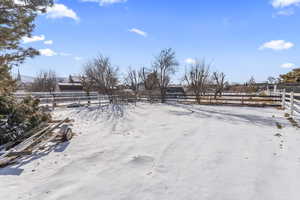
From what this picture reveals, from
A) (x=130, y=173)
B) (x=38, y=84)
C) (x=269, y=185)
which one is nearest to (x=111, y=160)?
(x=130, y=173)

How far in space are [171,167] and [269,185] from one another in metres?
1.41

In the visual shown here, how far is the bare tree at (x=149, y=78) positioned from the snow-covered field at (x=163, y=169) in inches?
585

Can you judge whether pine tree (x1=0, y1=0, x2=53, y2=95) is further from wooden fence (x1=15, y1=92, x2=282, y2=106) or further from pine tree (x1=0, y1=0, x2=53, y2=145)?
wooden fence (x1=15, y1=92, x2=282, y2=106)

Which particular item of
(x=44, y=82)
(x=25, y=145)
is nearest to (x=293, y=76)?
(x=25, y=145)

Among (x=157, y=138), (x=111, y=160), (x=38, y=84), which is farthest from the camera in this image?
(x=38, y=84)

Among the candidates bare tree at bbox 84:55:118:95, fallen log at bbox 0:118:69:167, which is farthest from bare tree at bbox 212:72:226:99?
fallen log at bbox 0:118:69:167

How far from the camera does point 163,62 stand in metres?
20.0

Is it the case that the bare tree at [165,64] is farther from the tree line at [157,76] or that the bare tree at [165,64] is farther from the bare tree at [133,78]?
the bare tree at [133,78]

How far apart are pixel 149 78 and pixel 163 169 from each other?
20.0 meters

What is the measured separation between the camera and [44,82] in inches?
1499

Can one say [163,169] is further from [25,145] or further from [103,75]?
[103,75]

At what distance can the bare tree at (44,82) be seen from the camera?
118ft

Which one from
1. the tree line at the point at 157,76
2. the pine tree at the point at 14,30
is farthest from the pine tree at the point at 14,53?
the tree line at the point at 157,76

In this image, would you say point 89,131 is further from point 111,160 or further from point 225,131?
point 225,131
